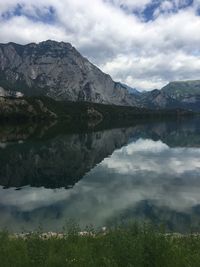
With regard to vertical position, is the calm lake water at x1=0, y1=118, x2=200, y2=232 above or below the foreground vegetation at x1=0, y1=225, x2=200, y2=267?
below

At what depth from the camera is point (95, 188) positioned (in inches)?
2847

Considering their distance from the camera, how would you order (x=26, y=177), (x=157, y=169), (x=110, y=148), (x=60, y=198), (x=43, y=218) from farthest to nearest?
(x=110, y=148), (x=157, y=169), (x=26, y=177), (x=60, y=198), (x=43, y=218)

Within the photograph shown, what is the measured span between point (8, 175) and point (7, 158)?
25.1 metres

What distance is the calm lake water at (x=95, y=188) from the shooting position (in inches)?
1997

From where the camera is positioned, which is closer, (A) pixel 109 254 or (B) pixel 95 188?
(A) pixel 109 254

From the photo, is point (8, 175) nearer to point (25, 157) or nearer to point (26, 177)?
point (26, 177)

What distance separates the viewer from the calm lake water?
50.7 metres

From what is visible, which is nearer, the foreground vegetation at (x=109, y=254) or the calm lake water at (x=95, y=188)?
the foreground vegetation at (x=109, y=254)

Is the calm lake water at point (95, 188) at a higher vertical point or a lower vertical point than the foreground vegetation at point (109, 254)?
lower

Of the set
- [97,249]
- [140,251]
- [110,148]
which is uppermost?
[140,251]

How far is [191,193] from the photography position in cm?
6794

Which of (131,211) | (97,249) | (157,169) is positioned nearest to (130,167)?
(157,169)

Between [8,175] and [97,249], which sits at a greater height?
[97,249]

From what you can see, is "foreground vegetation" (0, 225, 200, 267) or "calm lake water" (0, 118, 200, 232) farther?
"calm lake water" (0, 118, 200, 232)
